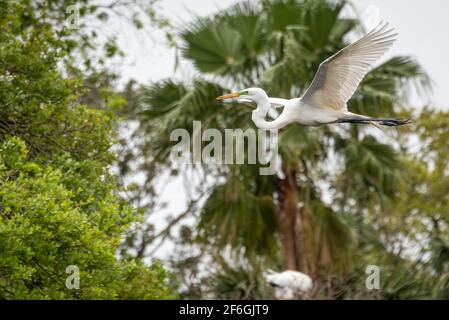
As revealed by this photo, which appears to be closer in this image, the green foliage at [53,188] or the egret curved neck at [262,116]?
the green foliage at [53,188]

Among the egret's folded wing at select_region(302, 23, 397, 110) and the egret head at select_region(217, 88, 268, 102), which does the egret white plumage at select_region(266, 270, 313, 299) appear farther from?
the egret head at select_region(217, 88, 268, 102)

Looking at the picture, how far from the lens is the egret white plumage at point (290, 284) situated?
924cm

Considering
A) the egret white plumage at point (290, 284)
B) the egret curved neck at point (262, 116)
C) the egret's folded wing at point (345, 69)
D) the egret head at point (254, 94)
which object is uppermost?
the egret's folded wing at point (345, 69)

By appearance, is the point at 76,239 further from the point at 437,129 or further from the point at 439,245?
the point at 437,129

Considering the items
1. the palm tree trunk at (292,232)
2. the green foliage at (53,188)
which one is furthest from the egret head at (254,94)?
the palm tree trunk at (292,232)

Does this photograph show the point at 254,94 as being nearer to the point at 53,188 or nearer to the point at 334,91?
the point at 334,91

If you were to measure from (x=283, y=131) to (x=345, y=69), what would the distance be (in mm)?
4436

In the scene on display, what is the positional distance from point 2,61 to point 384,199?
5741mm

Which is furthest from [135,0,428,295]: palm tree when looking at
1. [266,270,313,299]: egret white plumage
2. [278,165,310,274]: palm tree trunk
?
[266,270,313,299]: egret white plumage

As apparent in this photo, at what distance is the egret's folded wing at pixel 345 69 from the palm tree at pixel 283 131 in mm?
4112

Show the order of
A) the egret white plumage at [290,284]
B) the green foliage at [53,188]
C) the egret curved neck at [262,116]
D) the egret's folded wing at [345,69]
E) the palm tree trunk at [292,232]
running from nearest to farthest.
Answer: the green foliage at [53,188]
the egret's folded wing at [345,69]
the egret curved neck at [262,116]
the egret white plumage at [290,284]
the palm tree trunk at [292,232]

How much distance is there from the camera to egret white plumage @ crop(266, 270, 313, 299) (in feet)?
30.3

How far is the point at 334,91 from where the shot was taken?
6.09 meters

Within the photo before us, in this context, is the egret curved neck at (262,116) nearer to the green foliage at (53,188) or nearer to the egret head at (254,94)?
the egret head at (254,94)
